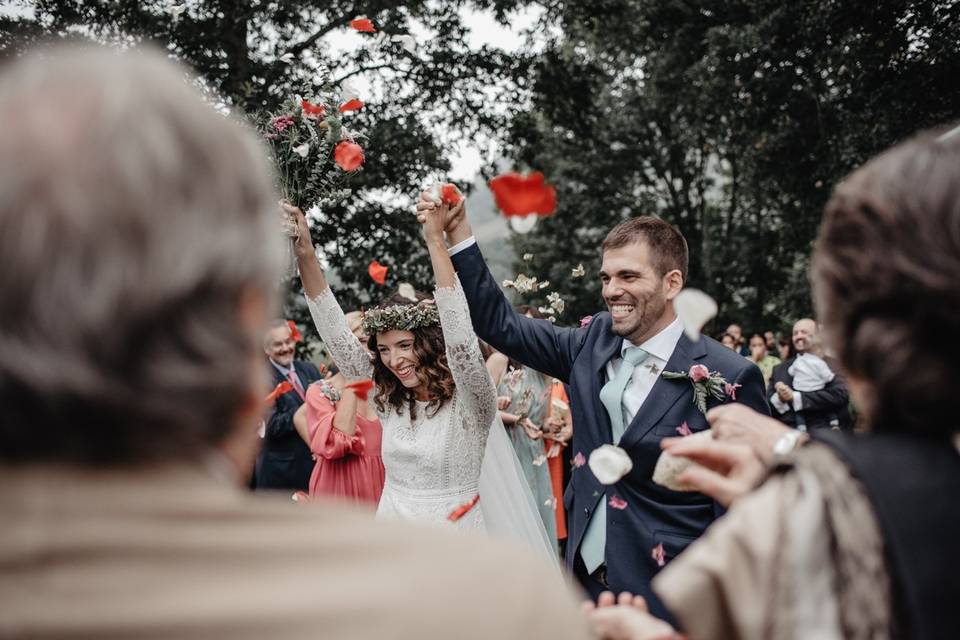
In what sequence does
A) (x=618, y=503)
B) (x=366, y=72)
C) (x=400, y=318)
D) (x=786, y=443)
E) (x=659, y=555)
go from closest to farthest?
(x=786, y=443)
(x=659, y=555)
(x=618, y=503)
(x=400, y=318)
(x=366, y=72)

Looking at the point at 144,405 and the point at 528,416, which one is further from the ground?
the point at 144,405

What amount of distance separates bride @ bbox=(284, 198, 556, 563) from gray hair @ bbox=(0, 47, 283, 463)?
9.01 ft

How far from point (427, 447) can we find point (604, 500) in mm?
1025

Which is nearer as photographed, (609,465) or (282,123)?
(609,465)

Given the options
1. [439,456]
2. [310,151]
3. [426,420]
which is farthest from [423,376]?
[310,151]

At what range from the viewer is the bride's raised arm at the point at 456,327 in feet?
10.6

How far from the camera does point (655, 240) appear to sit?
12.0 ft

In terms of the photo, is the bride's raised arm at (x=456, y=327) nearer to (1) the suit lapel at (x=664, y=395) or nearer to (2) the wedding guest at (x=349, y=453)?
(1) the suit lapel at (x=664, y=395)

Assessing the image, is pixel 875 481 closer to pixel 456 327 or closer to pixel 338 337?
pixel 456 327

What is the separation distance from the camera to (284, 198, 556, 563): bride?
394cm

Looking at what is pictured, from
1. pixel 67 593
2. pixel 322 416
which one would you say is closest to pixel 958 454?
pixel 67 593

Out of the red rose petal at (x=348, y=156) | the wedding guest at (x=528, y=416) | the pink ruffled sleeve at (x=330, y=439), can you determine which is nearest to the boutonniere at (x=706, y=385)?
the red rose petal at (x=348, y=156)

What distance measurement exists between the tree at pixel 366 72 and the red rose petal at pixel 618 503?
953 centimetres

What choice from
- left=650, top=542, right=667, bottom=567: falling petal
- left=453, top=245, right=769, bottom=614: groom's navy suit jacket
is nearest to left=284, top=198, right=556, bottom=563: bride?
left=453, top=245, right=769, bottom=614: groom's navy suit jacket
